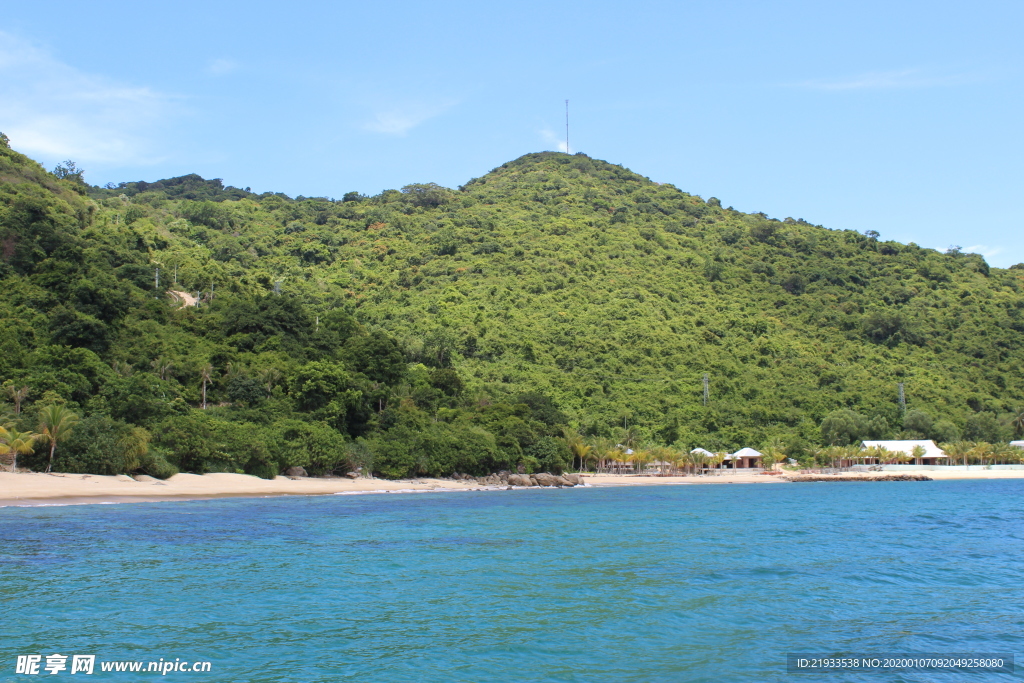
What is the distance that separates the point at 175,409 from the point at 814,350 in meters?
84.2

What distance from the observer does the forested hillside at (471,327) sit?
52.6m

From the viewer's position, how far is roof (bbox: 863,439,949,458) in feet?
282

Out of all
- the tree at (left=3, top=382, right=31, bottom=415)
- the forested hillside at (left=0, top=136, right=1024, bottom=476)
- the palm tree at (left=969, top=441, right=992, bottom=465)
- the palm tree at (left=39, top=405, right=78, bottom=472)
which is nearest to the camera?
the palm tree at (left=39, top=405, right=78, bottom=472)

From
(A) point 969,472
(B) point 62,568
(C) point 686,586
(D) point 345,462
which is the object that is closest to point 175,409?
(D) point 345,462

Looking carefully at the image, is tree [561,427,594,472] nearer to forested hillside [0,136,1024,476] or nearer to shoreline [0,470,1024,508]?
forested hillside [0,136,1024,476]

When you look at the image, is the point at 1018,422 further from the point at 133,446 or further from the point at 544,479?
the point at 133,446

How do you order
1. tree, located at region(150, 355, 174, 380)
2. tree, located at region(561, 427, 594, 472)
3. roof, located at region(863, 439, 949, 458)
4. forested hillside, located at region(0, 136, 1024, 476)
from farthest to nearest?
roof, located at region(863, 439, 949, 458) → tree, located at region(561, 427, 594, 472) → tree, located at region(150, 355, 174, 380) → forested hillside, located at region(0, 136, 1024, 476)

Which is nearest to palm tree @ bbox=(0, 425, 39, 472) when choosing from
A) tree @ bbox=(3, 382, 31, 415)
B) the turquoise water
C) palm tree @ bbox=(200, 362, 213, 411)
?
tree @ bbox=(3, 382, 31, 415)

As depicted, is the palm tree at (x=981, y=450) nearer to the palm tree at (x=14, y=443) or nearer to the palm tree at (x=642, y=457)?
the palm tree at (x=642, y=457)

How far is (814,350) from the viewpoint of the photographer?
10719 cm

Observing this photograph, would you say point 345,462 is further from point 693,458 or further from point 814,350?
point 814,350

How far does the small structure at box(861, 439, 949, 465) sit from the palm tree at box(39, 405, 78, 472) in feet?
253

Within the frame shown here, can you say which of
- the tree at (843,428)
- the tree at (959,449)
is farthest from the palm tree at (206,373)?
the tree at (959,449)

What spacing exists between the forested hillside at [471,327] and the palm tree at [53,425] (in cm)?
105
